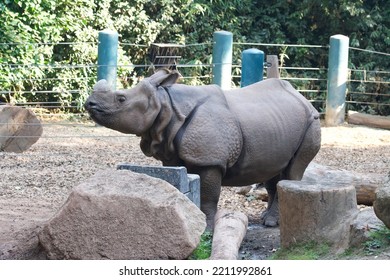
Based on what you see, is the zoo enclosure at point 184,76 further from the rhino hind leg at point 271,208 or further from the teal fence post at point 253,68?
the rhino hind leg at point 271,208

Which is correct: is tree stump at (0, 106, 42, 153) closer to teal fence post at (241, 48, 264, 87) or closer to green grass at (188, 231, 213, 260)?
teal fence post at (241, 48, 264, 87)

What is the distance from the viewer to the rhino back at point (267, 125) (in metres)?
7.53

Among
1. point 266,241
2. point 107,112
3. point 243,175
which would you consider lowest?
point 266,241

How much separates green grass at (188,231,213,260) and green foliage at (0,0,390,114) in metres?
9.29

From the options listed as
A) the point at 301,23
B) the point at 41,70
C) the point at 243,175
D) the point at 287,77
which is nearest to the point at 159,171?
the point at 243,175

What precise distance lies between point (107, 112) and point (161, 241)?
157 cm

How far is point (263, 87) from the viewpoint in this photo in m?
8.09

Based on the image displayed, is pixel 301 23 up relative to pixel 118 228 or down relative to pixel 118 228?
up

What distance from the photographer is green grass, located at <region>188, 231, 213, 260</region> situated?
5.93 metres

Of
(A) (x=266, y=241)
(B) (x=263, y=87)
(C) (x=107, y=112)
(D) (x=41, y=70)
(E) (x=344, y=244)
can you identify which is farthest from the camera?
(D) (x=41, y=70)

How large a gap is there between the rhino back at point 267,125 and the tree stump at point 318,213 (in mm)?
978

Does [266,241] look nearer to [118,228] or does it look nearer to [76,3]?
[118,228]

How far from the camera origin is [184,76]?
16.8 m

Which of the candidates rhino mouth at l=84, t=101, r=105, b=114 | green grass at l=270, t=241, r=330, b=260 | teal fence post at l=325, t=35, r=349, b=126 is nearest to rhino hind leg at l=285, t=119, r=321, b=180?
green grass at l=270, t=241, r=330, b=260
